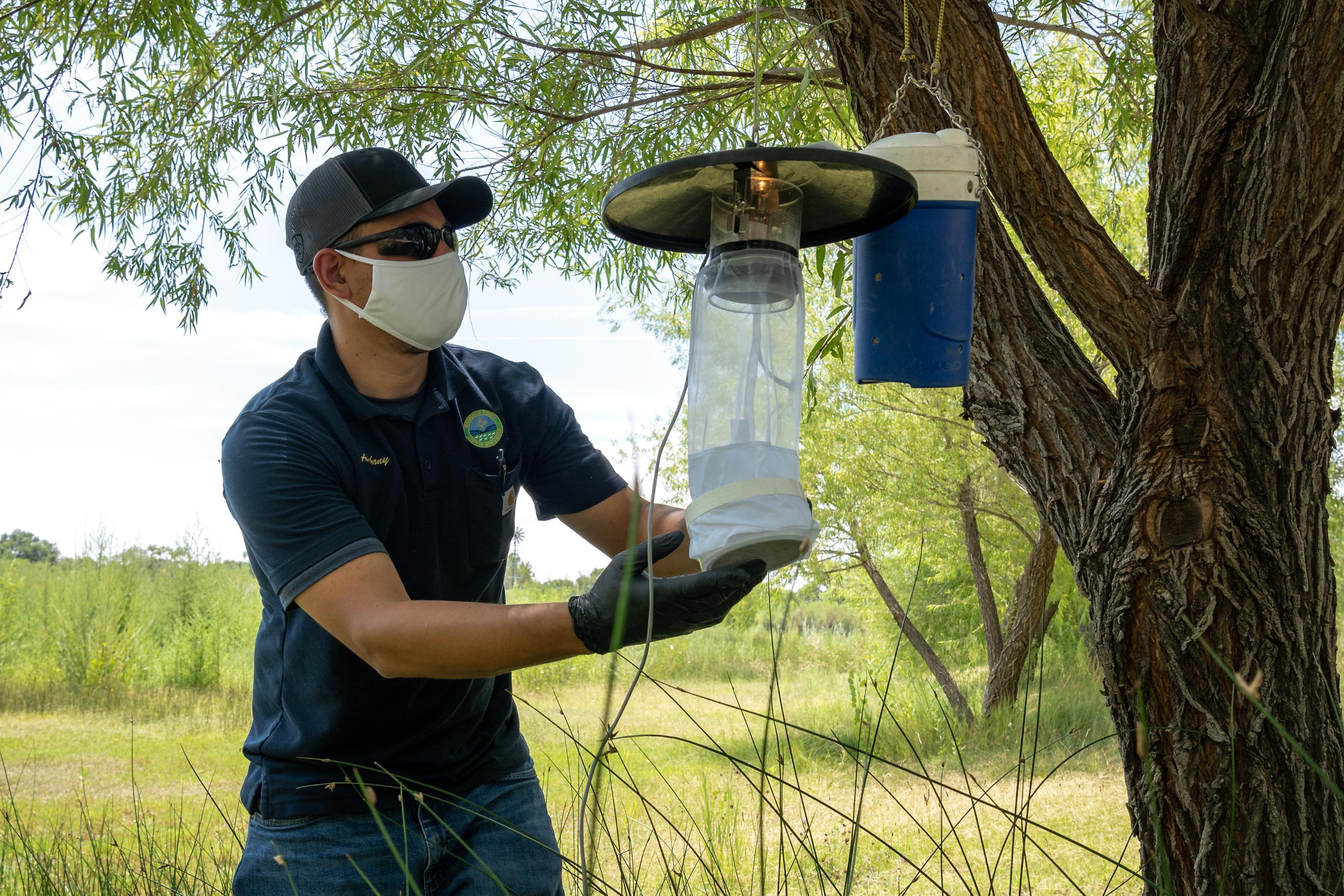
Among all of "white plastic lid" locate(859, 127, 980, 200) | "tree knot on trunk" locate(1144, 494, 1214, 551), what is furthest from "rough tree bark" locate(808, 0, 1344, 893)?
"white plastic lid" locate(859, 127, 980, 200)

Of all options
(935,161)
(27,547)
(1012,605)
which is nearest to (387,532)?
(935,161)

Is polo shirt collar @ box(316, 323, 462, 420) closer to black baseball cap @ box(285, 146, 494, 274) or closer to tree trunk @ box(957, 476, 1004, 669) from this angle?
black baseball cap @ box(285, 146, 494, 274)

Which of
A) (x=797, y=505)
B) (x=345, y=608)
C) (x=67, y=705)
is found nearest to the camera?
(x=797, y=505)

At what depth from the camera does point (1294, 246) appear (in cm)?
221

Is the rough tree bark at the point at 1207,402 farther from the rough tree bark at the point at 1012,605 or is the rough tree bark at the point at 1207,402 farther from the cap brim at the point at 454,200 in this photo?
the rough tree bark at the point at 1012,605

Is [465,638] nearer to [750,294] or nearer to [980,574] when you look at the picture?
[750,294]

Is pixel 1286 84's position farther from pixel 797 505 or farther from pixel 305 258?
pixel 305 258

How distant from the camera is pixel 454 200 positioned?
2420 millimetres

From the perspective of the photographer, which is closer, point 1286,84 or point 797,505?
point 797,505

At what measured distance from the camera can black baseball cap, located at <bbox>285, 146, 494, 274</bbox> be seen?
2.22 m

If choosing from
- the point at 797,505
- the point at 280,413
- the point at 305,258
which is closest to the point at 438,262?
the point at 305,258

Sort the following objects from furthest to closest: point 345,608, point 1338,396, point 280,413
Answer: point 1338,396
point 280,413
point 345,608

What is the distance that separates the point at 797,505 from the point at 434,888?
4.33 feet

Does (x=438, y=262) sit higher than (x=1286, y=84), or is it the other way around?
(x=1286, y=84)
